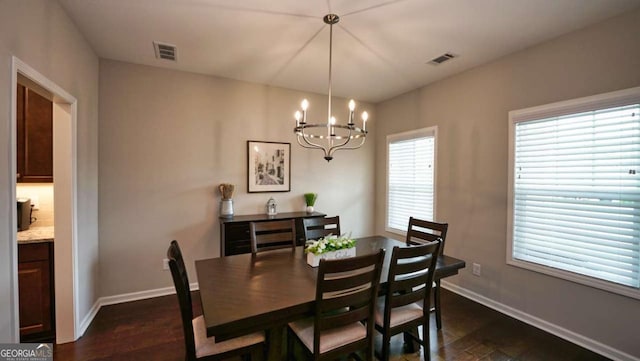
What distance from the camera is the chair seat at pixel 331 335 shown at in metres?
1.65

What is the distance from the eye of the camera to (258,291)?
1681mm

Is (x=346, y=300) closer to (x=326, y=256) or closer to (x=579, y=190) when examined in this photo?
(x=326, y=256)

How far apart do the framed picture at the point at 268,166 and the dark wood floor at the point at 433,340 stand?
1731mm

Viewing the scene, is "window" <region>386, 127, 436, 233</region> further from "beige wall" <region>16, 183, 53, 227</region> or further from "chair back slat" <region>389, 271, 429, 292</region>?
"beige wall" <region>16, 183, 53, 227</region>

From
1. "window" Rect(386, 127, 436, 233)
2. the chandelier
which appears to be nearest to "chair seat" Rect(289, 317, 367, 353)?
the chandelier

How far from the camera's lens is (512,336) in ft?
8.36

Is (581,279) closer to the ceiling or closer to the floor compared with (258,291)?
closer to the floor

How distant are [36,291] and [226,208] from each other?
1831mm

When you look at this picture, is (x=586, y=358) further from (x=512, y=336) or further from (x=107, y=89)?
(x=107, y=89)

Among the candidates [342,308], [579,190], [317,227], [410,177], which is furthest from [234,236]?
[579,190]

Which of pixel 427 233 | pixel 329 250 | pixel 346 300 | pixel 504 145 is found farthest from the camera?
pixel 504 145

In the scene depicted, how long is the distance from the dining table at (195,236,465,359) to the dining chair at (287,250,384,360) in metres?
0.11

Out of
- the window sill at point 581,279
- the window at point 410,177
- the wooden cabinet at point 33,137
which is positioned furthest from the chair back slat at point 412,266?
the wooden cabinet at point 33,137

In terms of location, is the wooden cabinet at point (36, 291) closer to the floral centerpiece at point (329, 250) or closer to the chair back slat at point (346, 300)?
the floral centerpiece at point (329, 250)
